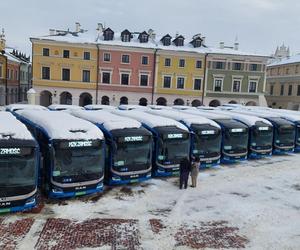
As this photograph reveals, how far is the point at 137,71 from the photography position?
172ft

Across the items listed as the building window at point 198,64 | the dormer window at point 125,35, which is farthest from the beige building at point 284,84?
the dormer window at point 125,35

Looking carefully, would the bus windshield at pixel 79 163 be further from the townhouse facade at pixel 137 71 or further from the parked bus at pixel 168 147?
the townhouse facade at pixel 137 71

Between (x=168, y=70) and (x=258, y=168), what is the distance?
32854mm

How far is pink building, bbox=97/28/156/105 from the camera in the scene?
2028 inches

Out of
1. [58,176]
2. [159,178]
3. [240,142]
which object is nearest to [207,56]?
[240,142]

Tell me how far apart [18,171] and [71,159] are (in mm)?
2163

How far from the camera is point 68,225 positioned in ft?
40.1

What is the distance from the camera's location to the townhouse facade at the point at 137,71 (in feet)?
166

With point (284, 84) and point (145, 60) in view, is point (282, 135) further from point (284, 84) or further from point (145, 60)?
point (284, 84)

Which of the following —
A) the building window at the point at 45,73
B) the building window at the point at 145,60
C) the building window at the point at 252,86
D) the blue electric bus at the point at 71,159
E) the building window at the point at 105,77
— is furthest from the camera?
the building window at the point at 252,86

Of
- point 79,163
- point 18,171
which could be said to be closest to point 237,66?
point 79,163

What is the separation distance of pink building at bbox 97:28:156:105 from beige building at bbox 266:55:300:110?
2506 centimetres

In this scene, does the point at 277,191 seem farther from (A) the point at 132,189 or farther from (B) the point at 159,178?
(A) the point at 132,189

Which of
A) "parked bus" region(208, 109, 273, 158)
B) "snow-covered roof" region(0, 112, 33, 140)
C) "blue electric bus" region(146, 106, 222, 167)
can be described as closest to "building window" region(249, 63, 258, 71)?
"parked bus" region(208, 109, 273, 158)
